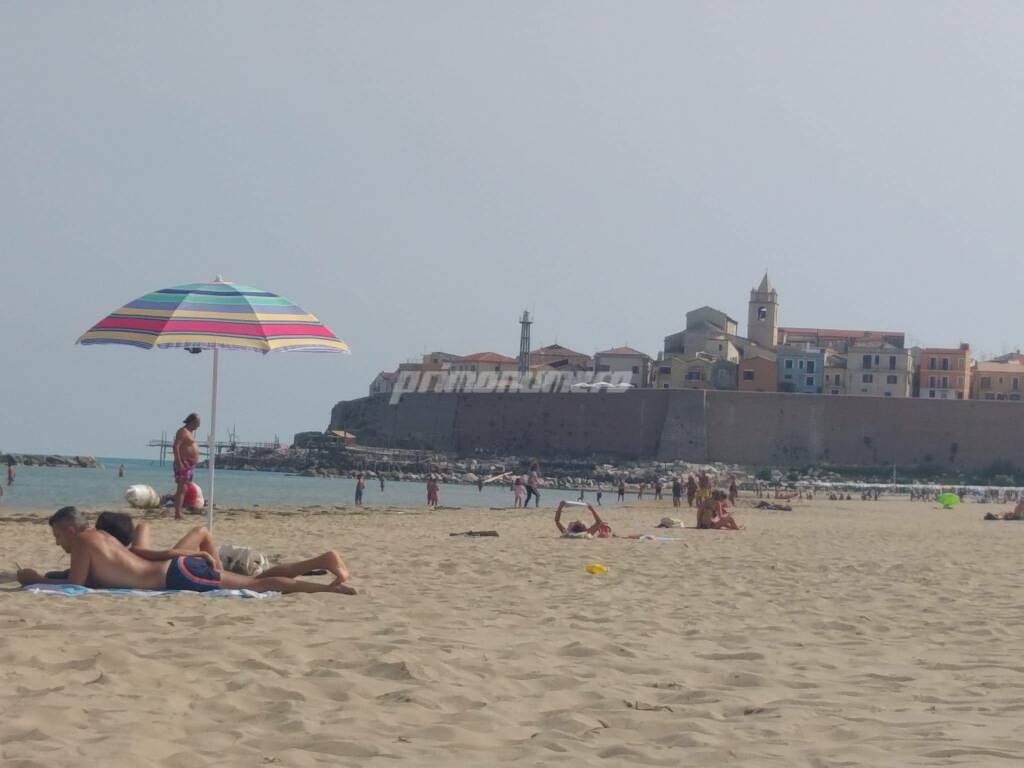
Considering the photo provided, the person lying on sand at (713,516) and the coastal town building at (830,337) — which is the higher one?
the coastal town building at (830,337)

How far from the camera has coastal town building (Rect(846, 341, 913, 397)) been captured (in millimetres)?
68250

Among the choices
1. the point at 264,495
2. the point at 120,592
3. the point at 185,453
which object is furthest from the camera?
the point at 264,495

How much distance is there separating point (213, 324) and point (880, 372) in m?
63.9

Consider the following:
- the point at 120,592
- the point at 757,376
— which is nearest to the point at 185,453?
the point at 120,592

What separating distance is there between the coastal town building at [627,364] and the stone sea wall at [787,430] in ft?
34.8

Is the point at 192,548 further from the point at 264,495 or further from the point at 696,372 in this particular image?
the point at 696,372

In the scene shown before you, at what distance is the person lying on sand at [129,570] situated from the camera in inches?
241

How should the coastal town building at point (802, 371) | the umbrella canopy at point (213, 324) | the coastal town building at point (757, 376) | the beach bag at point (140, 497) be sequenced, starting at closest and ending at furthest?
the umbrella canopy at point (213, 324)
the beach bag at point (140, 497)
the coastal town building at point (757, 376)
the coastal town building at point (802, 371)

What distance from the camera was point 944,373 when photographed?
69.2 metres

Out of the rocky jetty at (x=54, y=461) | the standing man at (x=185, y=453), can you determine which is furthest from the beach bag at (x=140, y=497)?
the rocky jetty at (x=54, y=461)

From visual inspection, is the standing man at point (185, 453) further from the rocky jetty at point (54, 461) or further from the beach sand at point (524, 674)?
the rocky jetty at point (54, 461)

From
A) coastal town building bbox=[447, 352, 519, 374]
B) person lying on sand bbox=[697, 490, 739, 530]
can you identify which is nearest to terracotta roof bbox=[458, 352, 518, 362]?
coastal town building bbox=[447, 352, 519, 374]

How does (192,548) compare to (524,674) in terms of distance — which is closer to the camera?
(524,674)

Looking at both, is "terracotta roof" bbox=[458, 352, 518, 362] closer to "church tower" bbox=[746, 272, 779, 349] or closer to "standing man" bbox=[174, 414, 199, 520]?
"church tower" bbox=[746, 272, 779, 349]
